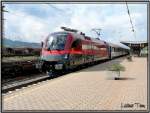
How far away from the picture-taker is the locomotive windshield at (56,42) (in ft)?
76.3

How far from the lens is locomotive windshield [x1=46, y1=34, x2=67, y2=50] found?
23266 millimetres

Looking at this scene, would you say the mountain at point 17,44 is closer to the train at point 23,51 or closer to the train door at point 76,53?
the train at point 23,51

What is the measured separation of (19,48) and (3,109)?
80.2ft

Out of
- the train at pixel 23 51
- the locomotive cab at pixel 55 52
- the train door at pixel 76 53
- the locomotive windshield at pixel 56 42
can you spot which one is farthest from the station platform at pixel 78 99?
the train at pixel 23 51

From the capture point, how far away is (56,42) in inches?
921

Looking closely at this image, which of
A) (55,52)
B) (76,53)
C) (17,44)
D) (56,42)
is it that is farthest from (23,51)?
(55,52)

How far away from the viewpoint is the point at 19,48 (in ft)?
111

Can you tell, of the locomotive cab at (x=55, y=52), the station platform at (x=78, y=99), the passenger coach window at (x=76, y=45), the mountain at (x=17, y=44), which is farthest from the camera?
the mountain at (x=17, y=44)

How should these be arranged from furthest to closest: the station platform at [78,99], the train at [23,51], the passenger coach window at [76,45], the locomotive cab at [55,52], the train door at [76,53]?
the train at [23,51] → the passenger coach window at [76,45] → the train door at [76,53] → the locomotive cab at [55,52] → the station platform at [78,99]

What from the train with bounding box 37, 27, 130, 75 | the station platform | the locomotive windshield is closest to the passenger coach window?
the train with bounding box 37, 27, 130, 75

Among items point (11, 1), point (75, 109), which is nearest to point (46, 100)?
point (75, 109)

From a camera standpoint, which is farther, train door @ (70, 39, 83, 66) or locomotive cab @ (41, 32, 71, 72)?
train door @ (70, 39, 83, 66)

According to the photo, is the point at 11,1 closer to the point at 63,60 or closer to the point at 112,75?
the point at 112,75

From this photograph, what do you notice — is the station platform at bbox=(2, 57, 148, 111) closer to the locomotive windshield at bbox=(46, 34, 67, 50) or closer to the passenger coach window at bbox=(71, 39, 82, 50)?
the locomotive windshield at bbox=(46, 34, 67, 50)
